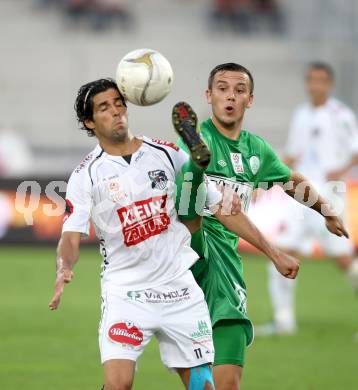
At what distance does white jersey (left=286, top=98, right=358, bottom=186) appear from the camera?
12781 millimetres

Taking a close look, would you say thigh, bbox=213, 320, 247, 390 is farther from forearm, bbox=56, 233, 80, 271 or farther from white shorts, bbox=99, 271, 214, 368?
forearm, bbox=56, 233, 80, 271

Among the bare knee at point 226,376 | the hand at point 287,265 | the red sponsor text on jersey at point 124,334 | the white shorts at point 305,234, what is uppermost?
the hand at point 287,265

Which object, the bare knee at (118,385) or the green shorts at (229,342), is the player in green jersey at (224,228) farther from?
the bare knee at (118,385)

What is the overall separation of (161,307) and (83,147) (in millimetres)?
16459

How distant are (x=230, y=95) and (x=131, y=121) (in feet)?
54.0

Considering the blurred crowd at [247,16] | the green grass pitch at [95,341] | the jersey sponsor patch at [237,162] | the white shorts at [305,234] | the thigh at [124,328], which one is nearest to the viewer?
the thigh at [124,328]

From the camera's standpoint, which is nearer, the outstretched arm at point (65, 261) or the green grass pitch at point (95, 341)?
the outstretched arm at point (65, 261)

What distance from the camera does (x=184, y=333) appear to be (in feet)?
19.7

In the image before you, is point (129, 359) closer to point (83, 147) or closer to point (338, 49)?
point (83, 147)

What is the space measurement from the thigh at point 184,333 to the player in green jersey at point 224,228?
0.51 m

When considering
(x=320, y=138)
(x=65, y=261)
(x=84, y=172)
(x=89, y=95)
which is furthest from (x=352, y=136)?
(x=65, y=261)

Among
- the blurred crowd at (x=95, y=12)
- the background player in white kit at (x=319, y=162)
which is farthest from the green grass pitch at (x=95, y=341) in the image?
the blurred crowd at (x=95, y=12)

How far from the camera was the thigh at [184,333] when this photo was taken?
601 cm

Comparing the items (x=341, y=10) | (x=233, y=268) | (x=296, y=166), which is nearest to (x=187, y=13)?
(x=341, y=10)
